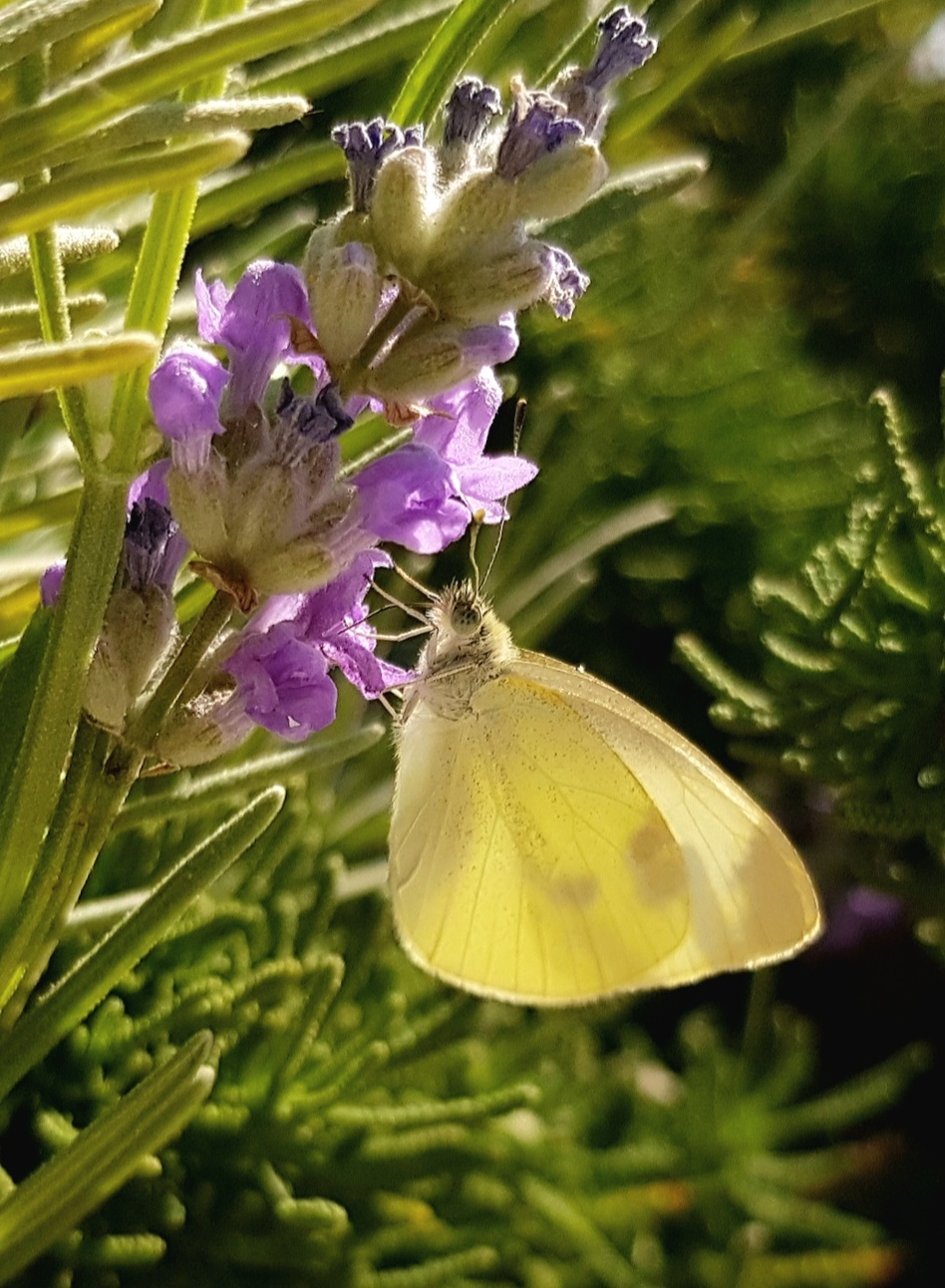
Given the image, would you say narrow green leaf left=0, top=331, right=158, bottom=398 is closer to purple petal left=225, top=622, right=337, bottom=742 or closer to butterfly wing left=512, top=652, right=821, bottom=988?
purple petal left=225, top=622, right=337, bottom=742

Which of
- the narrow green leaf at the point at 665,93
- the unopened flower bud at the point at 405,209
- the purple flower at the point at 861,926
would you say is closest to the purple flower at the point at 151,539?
the unopened flower bud at the point at 405,209

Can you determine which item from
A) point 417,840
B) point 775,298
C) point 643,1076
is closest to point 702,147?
point 775,298

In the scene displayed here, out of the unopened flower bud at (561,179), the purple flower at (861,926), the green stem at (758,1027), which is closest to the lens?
the unopened flower bud at (561,179)

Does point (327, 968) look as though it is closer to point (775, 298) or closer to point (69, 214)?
point (69, 214)

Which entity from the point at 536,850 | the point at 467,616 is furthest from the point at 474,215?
the point at 536,850

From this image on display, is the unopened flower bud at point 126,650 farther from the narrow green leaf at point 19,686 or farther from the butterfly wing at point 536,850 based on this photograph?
the butterfly wing at point 536,850

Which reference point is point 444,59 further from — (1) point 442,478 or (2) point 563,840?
(2) point 563,840
